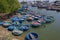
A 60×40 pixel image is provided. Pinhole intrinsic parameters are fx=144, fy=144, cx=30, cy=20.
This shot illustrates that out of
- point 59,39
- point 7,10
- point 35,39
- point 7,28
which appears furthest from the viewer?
point 7,10

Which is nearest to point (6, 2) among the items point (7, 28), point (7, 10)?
point (7, 10)

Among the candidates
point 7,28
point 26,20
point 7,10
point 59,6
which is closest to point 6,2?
point 7,10

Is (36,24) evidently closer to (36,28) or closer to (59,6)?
(36,28)

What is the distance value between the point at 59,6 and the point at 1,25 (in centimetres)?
5495

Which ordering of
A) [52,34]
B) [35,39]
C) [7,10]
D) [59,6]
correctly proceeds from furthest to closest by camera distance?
[59,6] → [7,10] → [52,34] → [35,39]

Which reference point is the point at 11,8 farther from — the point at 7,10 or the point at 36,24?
the point at 36,24

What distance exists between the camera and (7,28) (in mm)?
38406

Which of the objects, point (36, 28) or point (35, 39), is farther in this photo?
point (36, 28)

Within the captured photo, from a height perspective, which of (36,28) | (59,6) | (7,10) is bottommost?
(59,6)

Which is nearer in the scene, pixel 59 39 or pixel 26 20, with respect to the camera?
pixel 59 39

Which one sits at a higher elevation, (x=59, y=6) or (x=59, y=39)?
(x=59, y=39)

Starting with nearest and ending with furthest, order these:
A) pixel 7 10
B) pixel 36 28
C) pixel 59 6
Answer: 1. pixel 36 28
2. pixel 7 10
3. pixel 59 6

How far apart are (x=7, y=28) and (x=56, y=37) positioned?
13271 mm

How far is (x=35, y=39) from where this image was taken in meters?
29.6
